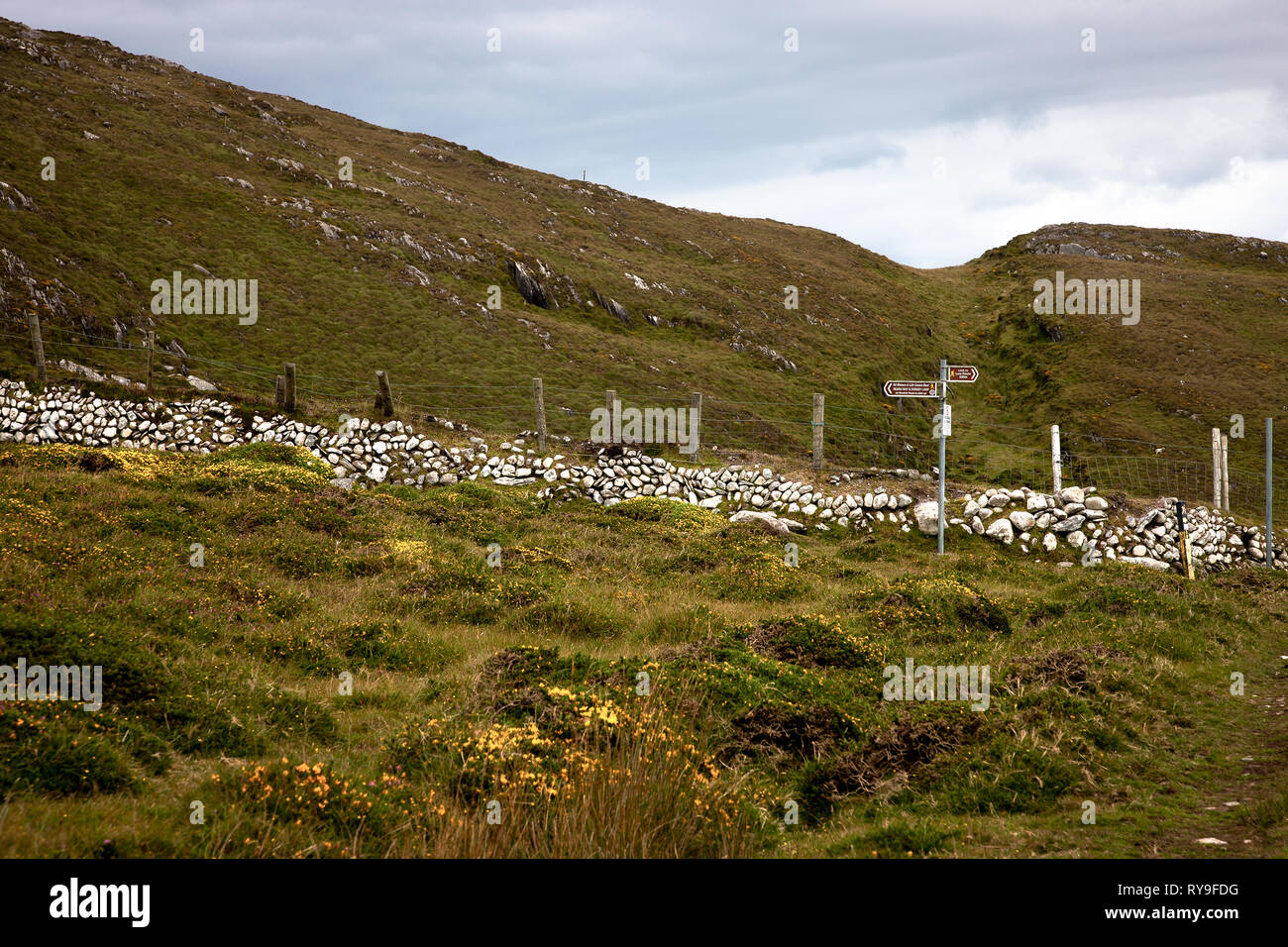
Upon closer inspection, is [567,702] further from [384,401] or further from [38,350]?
[38,350]

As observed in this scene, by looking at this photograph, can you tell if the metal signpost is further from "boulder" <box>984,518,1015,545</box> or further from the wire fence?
the wire fence

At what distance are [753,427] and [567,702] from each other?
32.4 m

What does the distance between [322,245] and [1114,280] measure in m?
65.9

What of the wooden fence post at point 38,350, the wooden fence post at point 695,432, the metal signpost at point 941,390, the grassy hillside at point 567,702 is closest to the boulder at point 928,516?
the metal signpost at point 941,390

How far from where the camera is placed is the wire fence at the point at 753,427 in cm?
2709

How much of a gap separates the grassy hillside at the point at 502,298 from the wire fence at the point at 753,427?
0.23m

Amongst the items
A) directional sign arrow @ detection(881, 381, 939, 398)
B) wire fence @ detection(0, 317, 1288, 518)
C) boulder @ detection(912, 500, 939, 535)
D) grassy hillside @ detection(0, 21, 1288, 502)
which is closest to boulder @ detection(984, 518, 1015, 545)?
boulder @ detection(912, 500, 939, 535)

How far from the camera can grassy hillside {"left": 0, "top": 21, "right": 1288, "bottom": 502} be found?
34.6 meters

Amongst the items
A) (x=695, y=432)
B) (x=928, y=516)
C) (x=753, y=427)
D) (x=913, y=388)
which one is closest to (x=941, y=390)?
(x=913, y=388)

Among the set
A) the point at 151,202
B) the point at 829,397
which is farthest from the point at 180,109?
the point at 829,397

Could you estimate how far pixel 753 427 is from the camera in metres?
38.8

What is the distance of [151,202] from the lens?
136ft

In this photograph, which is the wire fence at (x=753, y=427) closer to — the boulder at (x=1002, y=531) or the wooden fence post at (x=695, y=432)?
the wooden fence post at (x=695, y=432)
